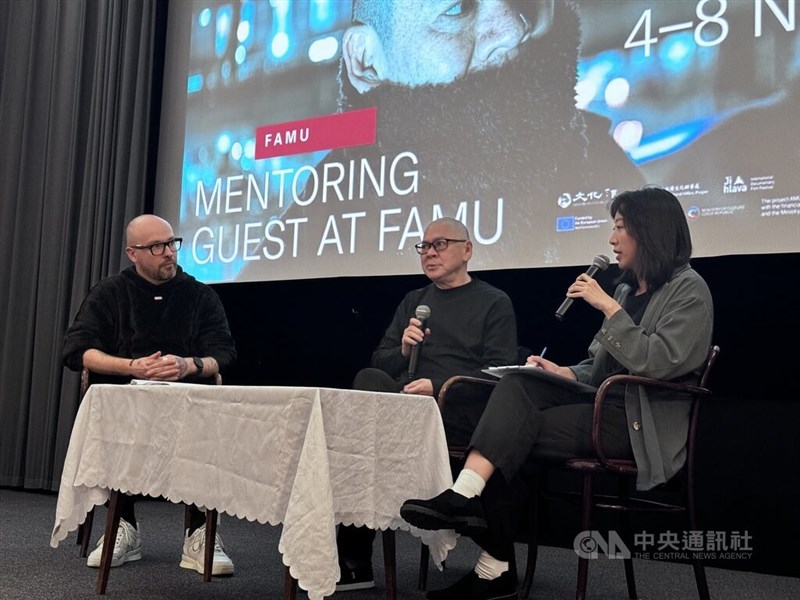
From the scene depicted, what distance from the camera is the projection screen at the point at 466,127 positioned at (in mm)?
3008

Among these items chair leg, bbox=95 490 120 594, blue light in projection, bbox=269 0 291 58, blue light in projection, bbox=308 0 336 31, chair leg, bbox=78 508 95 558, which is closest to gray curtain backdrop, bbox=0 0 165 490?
blue light in projection, bbox=269 0 291 58

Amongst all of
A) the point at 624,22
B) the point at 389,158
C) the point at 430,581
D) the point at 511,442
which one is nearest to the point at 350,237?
the point at 389,158

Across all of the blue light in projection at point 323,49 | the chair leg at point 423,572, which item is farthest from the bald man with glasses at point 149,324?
the blue light in projection at point 323,49

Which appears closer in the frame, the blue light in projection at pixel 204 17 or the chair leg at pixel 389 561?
the chair leg at pixel 389 561

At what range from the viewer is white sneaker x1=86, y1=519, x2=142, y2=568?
265 cm

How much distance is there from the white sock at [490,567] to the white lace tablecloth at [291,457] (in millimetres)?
123

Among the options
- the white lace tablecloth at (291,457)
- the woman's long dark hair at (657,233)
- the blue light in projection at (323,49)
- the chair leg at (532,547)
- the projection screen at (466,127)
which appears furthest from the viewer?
the blue light in projection at (323,49)

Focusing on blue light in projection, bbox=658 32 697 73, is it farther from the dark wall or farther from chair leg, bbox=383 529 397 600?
chair leg, bbox=383 529 397 600

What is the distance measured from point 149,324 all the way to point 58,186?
224 centimetres

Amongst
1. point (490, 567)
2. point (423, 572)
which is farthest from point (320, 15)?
point (490, 567)

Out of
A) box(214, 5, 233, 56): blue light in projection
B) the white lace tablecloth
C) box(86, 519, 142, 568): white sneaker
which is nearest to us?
the white lace tablecloth

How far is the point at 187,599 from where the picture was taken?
2.24 meters

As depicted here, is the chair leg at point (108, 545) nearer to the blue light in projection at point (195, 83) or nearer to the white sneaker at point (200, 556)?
the white sneaker at point (200, 556)

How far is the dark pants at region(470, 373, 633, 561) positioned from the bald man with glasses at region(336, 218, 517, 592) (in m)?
0.48
